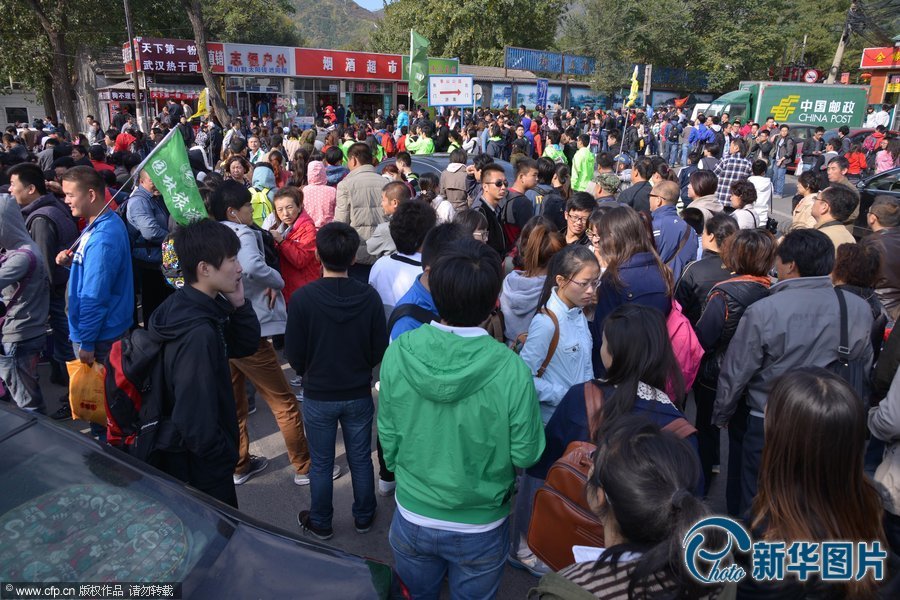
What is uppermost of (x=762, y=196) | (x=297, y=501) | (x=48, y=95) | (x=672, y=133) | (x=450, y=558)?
(x=48, y=95)

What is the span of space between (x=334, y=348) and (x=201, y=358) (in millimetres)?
745

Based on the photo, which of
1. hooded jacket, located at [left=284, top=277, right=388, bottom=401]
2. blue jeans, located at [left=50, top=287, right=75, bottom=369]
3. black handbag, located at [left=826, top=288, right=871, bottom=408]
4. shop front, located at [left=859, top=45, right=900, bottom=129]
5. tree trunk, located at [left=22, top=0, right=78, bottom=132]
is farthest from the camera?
shop front, located at [left=859, top=45, right=900, bottom=129]

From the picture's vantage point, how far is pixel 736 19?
141 ft

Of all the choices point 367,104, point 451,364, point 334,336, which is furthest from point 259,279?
point 367,104

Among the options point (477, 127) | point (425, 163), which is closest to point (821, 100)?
point (477, 127)

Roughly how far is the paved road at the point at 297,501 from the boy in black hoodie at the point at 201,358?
909 mm

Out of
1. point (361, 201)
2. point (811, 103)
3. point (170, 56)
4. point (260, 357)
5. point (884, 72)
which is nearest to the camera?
point (260, 357)

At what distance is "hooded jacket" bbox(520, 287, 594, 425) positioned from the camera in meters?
2.97

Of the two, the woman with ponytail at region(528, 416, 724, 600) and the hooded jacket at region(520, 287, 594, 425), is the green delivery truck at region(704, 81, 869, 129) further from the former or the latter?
the woman with ponytail at region(528, 416, 724, 600)

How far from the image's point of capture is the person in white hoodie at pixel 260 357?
387 cm

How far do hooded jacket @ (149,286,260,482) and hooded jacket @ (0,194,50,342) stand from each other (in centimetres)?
205

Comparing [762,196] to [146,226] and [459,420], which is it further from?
[146,226]

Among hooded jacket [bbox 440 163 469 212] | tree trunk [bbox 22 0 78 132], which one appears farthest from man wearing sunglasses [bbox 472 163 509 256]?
tree trunk [bbox 22 0 78 132]

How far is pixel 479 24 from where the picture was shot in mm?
40938
